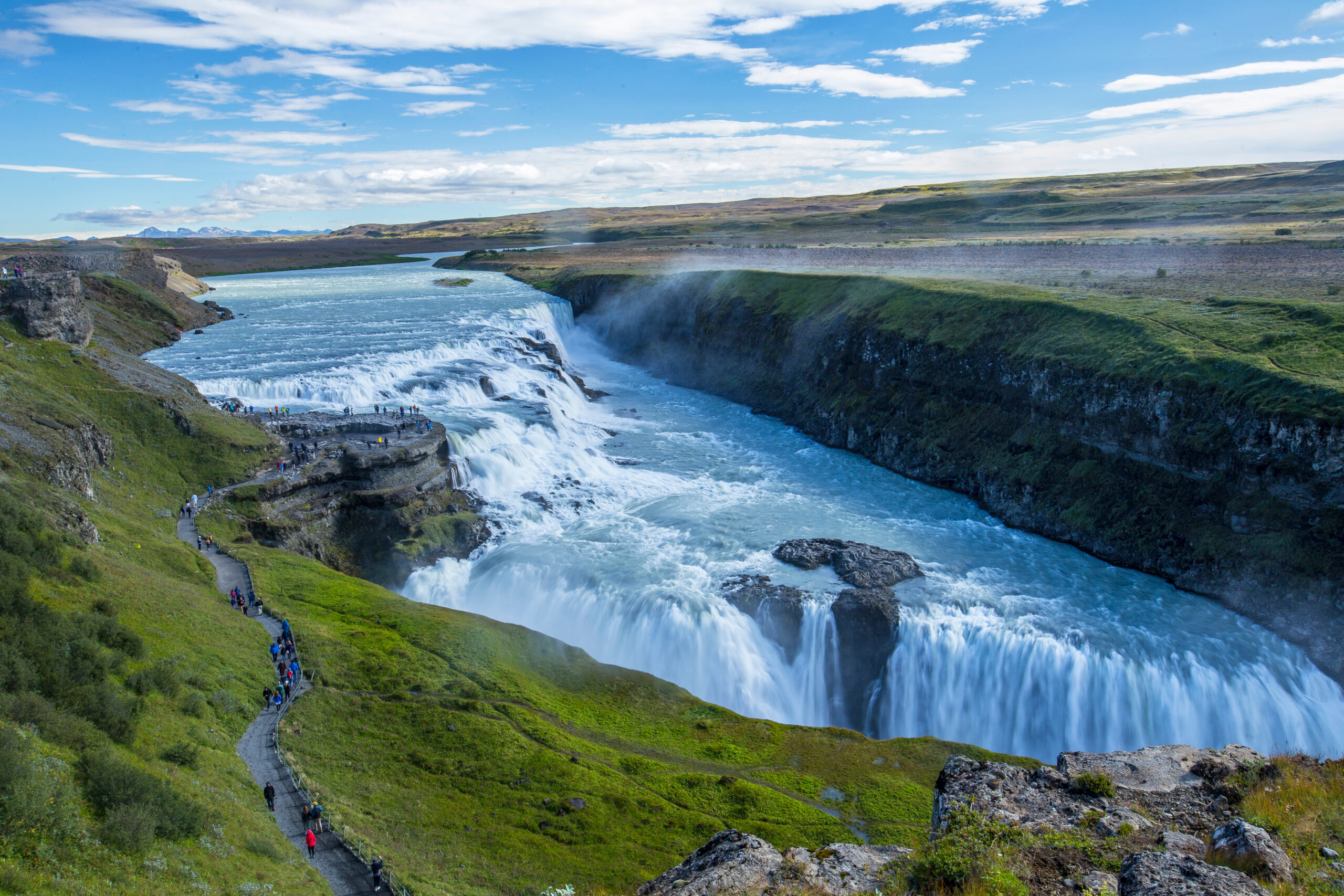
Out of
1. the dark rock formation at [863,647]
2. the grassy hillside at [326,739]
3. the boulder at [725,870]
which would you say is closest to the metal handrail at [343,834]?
the grassy hillside at [326,739]

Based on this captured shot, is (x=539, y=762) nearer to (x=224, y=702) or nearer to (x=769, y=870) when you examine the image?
(x=224, y=702)

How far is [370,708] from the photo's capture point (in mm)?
25172

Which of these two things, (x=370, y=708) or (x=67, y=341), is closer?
(x=370, y=708)

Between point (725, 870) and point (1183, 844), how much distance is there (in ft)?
21.8

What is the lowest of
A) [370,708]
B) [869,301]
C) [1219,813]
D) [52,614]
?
[370,708]

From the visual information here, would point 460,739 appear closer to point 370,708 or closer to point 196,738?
point 370,708

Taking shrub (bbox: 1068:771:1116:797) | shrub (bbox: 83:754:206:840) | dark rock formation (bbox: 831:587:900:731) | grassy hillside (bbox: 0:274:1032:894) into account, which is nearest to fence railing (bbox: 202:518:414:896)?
grassy hillside (bbox: 0:274:1032:894)

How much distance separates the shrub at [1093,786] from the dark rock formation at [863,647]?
1848cm

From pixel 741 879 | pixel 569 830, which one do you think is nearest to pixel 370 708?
pixel 569 830

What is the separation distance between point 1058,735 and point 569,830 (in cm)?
1910

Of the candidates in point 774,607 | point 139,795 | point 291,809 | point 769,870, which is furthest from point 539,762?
point 769,870

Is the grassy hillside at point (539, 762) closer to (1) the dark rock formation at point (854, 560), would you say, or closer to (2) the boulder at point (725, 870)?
(2) the boulder at point (725, 870)

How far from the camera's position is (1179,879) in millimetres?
8969

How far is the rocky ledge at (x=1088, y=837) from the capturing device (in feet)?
30.9
